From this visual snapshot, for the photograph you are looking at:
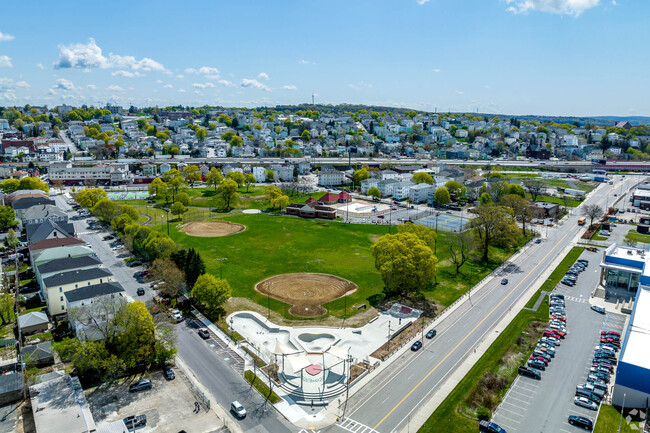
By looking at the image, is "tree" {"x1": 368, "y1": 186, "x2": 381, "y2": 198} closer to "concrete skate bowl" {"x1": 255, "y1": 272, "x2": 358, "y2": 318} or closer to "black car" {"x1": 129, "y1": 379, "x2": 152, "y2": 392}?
"concrete skate bowl" {"x1": 255, "y1": 272, "x2": 358, "y2": 318}

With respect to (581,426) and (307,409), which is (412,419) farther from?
(581,426)

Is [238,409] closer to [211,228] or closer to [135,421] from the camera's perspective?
[135,421]

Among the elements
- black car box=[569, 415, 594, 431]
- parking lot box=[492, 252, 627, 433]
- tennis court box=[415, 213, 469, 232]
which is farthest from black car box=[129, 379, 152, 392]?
tennis court box=[415, 213, 469, 232]

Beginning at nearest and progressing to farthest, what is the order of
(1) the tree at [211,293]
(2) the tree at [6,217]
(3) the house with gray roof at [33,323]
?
(3) the house with gray roof at [33,323] < (1) the tree at [211,293] < (2) the tree at [6,217]

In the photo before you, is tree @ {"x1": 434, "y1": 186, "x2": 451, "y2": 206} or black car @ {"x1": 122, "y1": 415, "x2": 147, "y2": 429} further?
tree @ {"x1": 434, "y1": 186, "x2": 451, "y2": 206}

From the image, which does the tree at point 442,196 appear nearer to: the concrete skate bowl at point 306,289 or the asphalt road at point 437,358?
the asphalt road at point 437,358

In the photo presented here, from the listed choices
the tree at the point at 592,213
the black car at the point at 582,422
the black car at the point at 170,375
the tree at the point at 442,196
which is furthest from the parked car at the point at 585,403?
the tree at the point at 442,196
